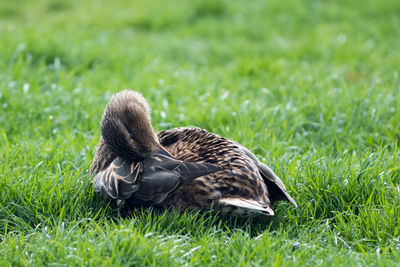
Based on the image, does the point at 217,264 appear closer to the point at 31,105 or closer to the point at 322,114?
the point at 322,114

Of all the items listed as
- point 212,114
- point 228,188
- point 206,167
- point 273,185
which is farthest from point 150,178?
point 212,114

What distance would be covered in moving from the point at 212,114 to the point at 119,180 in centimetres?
214

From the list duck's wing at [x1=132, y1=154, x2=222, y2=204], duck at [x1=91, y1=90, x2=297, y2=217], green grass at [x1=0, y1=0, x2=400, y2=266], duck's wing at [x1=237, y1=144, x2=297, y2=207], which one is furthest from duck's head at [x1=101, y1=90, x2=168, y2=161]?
duck's wing at [x1=237, y1=144, x2=297, y2=207]

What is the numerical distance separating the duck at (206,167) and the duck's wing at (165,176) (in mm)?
24

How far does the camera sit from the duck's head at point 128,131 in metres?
3.50

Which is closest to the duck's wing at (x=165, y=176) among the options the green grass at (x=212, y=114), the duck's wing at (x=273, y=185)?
the green grass at (x=212, y=114)

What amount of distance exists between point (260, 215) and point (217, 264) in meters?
0.53

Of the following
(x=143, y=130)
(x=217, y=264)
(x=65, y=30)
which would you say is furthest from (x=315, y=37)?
(x=217, y=264)

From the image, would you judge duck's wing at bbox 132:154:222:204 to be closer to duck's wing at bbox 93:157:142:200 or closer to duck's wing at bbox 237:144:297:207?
duck's wing at bbox 93:157:142:200

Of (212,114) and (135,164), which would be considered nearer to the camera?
(135,164)

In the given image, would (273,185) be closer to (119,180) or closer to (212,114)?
(119,180)

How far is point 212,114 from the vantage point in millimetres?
5359

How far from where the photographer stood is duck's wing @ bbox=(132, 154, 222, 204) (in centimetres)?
332

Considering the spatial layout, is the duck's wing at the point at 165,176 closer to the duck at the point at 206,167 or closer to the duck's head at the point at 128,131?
the duck at the point at 206,167
